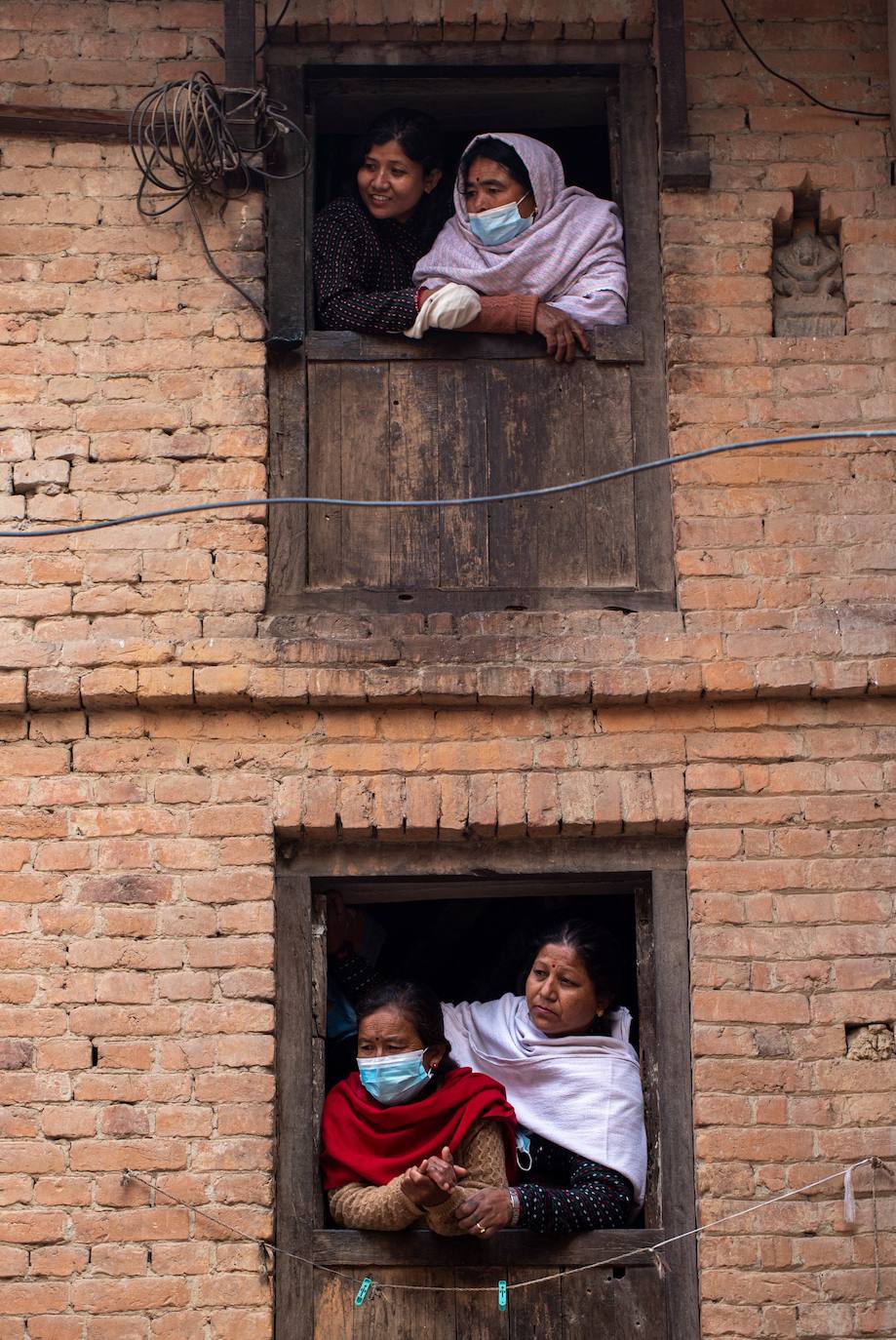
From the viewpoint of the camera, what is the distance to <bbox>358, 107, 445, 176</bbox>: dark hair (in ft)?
22.5

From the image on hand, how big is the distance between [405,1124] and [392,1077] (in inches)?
6.4

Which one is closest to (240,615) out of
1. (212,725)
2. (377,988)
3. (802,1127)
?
(212,725)

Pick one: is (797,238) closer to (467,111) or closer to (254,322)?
(467,111)

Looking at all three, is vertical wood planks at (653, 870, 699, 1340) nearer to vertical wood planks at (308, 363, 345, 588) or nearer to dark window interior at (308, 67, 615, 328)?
vertical wood planks at (308, 363, 345, 588)

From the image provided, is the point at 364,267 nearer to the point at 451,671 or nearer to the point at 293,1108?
the point at 451,671

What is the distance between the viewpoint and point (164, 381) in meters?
6.40

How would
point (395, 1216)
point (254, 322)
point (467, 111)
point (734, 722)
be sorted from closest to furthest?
1. point (395, 1216)
2. point (734, 722)
3. point (254, 322)
4. point (467, 111)

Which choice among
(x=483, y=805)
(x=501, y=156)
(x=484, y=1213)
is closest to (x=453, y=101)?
(x=501, y=156)

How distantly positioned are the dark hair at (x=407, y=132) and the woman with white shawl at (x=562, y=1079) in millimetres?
2804

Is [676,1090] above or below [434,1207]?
above

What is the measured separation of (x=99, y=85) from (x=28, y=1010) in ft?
10.7

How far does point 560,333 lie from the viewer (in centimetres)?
648

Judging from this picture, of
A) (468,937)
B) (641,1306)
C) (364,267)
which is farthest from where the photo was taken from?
(468,937)

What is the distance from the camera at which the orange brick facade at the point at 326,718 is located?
5668 mm
